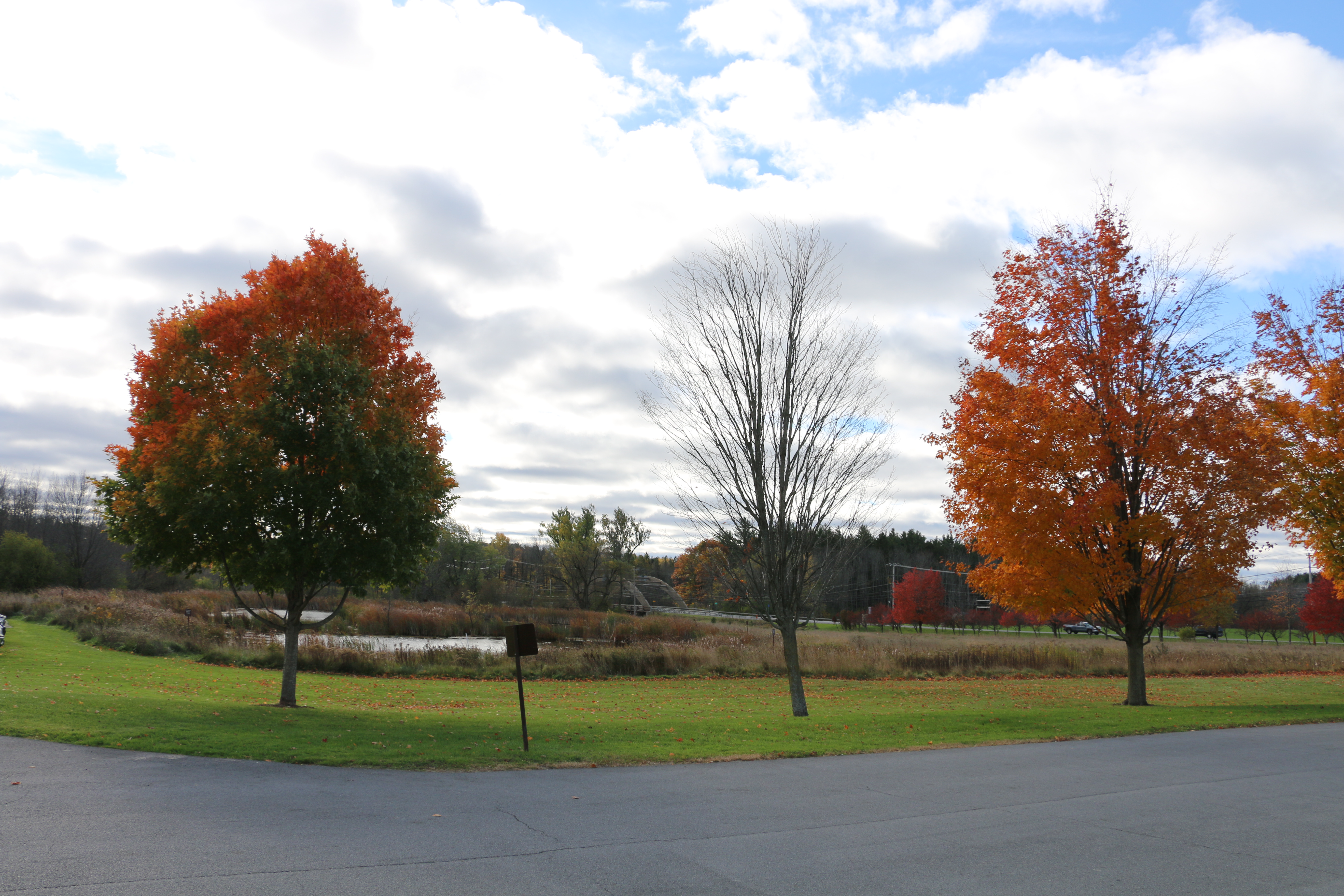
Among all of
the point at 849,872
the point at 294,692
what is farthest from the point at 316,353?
the point at 849,872

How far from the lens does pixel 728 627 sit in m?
57.2

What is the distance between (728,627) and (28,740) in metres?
49.2

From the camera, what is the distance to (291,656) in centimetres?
1734

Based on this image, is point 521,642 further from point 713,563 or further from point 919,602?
point 919,602

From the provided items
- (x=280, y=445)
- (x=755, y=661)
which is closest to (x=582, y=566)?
(x=755, y=661)

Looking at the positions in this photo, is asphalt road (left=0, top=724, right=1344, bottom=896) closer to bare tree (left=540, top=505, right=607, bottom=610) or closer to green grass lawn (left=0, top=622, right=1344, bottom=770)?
green grass lawn (left=0, top=622, right=1344, bottom=770)

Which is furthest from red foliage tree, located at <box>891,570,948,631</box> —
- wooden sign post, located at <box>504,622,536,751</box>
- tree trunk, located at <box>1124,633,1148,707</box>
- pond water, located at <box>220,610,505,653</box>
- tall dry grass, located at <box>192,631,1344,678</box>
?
wooden sign post, located at <box>504,622,536,751</box>

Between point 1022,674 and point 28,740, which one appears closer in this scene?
point 28,740

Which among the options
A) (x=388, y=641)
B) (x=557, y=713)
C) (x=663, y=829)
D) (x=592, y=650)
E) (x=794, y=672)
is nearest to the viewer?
(x=663, y=829)

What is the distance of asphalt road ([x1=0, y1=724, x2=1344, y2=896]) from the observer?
5605mm

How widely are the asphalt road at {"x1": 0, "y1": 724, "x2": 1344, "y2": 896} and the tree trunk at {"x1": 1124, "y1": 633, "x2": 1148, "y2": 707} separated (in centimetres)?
909

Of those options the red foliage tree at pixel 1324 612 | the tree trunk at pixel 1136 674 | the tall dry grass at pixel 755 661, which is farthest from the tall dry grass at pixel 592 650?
the tree trunk at pixel 1136 674

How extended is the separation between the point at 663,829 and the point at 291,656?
510 inches

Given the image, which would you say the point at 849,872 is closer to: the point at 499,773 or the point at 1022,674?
the point at 499,773
